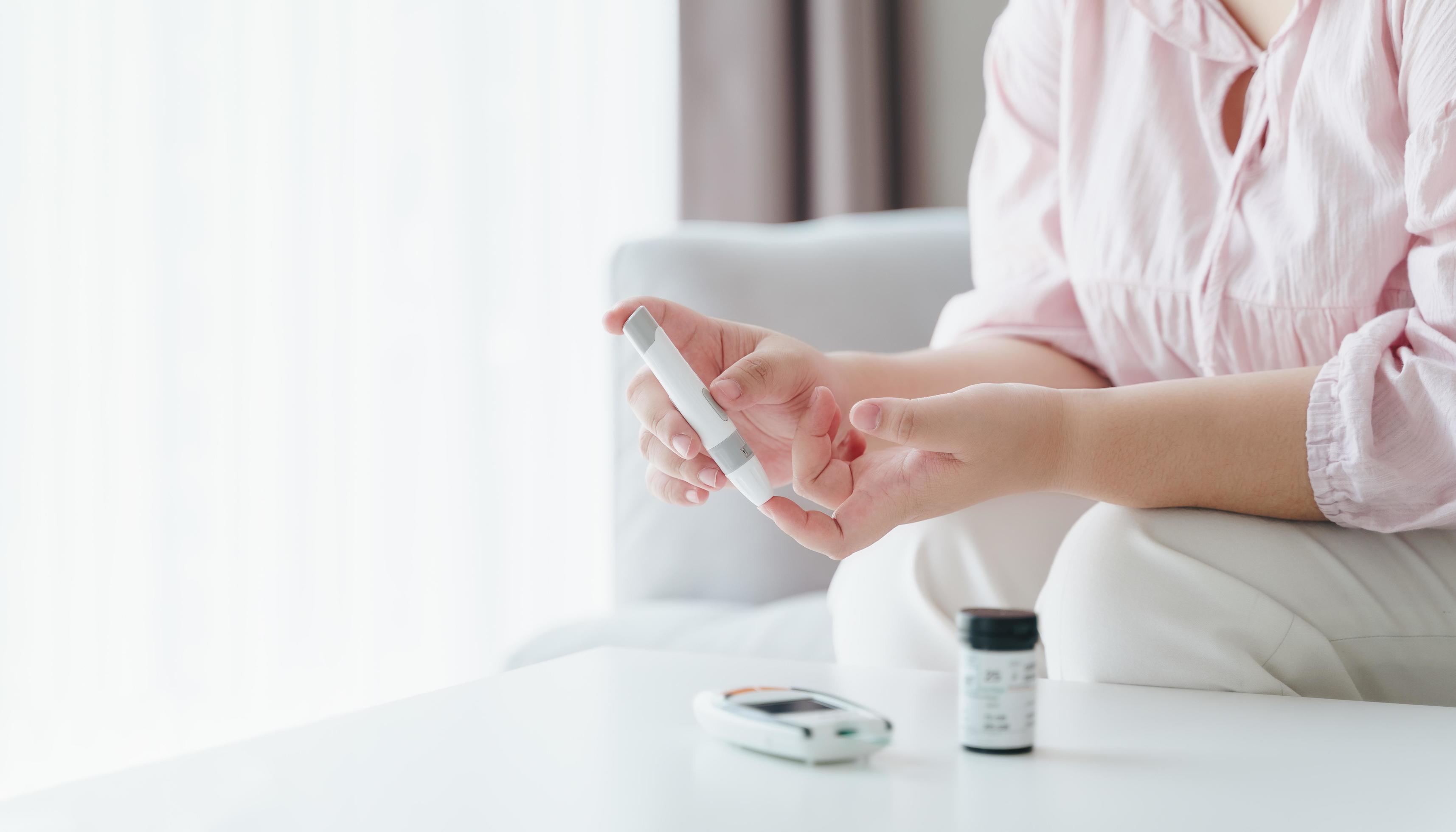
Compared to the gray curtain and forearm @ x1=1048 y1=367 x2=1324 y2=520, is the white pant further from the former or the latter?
the gray curtain

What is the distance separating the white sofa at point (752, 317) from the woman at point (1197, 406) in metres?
0.52

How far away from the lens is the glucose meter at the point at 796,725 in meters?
0.45

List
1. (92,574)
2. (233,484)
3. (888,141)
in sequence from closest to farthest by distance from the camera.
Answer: (92,574) → (233,484) → (888,141)

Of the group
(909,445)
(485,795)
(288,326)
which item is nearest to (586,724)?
(485,795)

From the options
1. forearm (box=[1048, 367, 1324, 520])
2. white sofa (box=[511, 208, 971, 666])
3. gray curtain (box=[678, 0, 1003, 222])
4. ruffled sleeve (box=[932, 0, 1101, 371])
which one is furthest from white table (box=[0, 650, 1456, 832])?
gray curtain (box=[678, 0, 1003, 222])

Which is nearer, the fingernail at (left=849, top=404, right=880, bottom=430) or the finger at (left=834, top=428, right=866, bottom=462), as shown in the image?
the fingernail at (left=849, top=404, right=880, bottom=430)

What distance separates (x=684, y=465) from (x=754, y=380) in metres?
0.09

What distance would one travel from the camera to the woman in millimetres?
631

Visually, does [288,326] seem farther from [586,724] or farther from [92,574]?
[586,724]

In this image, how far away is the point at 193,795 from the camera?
1.46 feet

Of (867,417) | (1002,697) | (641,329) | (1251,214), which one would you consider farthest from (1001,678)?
(1251,214)

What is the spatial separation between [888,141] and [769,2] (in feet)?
1.23

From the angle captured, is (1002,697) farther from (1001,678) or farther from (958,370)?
(958,370)

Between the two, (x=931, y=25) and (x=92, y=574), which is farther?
(x=931, y=25)
